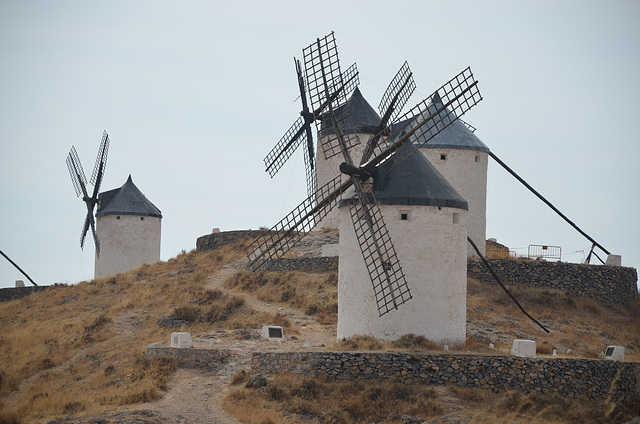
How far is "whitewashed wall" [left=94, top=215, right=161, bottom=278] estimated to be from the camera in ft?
147

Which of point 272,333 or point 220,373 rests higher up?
point 272,333

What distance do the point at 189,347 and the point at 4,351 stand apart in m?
8.68

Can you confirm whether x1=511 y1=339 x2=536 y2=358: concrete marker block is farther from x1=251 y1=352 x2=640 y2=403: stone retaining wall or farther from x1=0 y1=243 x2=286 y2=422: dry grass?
x1=0 y1=243 x2=286 y2=422: dry grass

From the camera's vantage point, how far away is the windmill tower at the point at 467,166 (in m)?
33.4

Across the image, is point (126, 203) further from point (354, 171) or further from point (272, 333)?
point (354, 171)

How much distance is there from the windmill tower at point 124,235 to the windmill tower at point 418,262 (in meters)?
23.6

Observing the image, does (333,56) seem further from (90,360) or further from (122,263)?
(122,263)

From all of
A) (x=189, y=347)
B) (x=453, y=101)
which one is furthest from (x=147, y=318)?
(x=453, y=101)

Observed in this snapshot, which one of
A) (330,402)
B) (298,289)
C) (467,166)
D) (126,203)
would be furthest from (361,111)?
(330,402)

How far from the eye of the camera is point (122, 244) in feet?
147

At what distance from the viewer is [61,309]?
114 feet

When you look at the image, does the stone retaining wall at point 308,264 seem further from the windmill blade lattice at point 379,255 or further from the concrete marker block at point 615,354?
the concrete marker block at point 615,354

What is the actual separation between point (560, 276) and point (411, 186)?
11.1 m

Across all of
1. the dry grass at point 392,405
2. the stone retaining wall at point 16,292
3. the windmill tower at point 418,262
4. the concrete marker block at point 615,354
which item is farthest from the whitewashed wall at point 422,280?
A: the stone retaining wall at point 16,292
